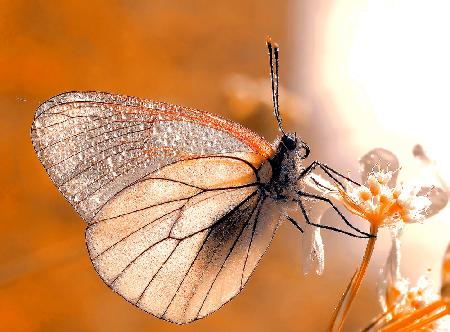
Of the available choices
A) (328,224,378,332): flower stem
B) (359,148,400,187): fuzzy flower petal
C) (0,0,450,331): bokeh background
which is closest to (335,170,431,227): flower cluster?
(359,148,400,187): fuzzy flower petal

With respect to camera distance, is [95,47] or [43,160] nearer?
[43,160]

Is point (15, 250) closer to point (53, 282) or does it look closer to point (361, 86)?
point (53, 282)

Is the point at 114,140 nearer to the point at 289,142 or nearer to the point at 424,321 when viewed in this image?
the point at 289,142

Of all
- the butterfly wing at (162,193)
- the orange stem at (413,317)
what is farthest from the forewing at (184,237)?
the orange stem at (413,317)

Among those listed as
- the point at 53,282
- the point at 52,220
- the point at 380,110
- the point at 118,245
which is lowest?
the point at 118,245

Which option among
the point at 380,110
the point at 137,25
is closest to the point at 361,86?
the point at 380,110

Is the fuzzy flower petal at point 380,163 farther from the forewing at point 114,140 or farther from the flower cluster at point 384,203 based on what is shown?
the forewing at point 114,140
